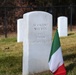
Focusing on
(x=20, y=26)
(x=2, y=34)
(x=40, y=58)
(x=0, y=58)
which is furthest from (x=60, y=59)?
(x=2, y=34)

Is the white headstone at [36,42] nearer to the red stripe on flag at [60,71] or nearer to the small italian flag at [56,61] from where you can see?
the small italian flag at [56,61]

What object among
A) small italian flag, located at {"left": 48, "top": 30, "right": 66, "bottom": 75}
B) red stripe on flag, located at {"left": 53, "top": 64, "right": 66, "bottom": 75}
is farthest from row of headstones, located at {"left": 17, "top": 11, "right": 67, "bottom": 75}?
red stripe on flag, located at {"left": 53, "top": 64, "right": 66, "bottom": 75}

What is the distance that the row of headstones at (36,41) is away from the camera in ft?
27.5

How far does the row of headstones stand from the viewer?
8391 millimetres

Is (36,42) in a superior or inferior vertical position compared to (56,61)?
superior

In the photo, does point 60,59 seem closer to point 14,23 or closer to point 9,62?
point 9,62

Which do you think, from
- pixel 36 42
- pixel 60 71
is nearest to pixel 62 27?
pixel 36 42

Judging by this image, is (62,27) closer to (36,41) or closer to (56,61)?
(36,41)

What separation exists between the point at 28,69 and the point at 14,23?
58.8 ft

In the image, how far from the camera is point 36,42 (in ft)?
27.9

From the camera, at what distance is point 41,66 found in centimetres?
874

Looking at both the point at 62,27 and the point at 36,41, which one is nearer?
the point at 36,41

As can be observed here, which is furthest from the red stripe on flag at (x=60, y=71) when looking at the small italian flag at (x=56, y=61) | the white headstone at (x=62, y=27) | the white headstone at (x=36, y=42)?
the white headstone at (x=62, y=27)

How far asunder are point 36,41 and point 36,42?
0.03 metres
